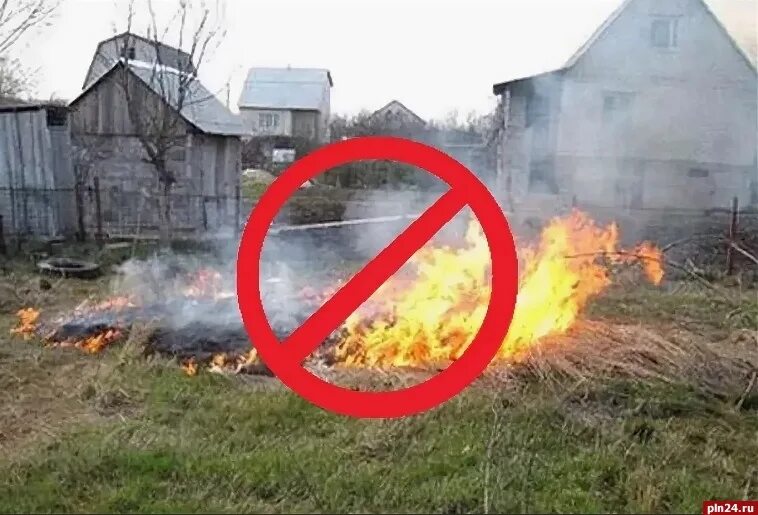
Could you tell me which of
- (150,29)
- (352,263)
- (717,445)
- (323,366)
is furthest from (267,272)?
(717,445)

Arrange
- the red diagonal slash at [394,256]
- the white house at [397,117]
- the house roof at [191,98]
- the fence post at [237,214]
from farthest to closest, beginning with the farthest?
the white house at [397,117] < the house roof at [191,98] < the fence post at [237,214] < the red diagonal slash at [394,256]

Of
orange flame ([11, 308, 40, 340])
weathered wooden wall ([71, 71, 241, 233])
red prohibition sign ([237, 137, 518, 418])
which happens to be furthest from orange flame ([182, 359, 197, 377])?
weathered wooden wall ([71, 71, 241, 233])

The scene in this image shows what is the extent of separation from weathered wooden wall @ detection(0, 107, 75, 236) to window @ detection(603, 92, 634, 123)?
14.1 meters

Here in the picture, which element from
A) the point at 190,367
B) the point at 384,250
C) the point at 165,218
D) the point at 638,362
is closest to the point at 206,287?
the point at 190,367

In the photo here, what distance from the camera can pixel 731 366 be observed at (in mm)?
6602

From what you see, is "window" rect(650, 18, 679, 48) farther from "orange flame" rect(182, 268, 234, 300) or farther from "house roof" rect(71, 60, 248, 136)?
"orange flame" rect(182, 268, 234, 300)

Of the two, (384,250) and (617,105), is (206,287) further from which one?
(617,105)

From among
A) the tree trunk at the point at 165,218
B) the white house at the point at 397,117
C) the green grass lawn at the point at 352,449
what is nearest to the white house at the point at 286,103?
the white house at the point at 397,117

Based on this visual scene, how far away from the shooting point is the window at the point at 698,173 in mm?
21359

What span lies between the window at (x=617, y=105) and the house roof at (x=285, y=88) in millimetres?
28081

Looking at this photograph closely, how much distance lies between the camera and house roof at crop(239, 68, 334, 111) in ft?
→ 155

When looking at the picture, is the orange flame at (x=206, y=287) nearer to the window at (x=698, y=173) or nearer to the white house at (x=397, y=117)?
the window at (x=698, y=173)

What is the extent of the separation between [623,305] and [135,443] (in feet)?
24.8

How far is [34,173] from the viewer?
14.9 m
